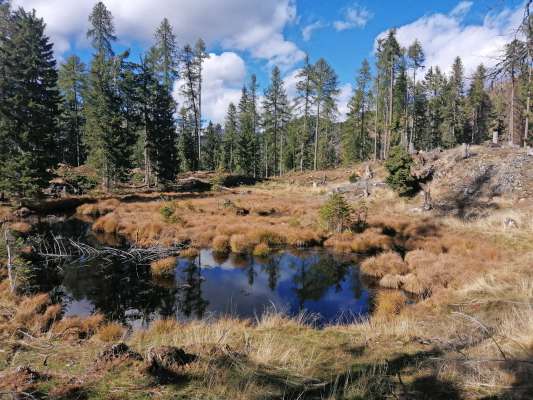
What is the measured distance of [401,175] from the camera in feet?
82.2

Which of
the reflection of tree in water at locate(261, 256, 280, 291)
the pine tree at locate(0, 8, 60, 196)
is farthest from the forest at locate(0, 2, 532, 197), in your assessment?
the reflection of tree in water at locate(261, 256, 280, 291)

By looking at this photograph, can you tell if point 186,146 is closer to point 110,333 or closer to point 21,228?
point 21,228

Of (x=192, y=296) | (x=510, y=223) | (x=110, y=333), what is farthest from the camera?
(x=510, y=223)

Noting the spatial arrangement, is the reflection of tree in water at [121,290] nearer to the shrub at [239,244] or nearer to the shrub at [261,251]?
the shrub at [239,244]

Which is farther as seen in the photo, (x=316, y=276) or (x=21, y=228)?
(x=21, y=228)

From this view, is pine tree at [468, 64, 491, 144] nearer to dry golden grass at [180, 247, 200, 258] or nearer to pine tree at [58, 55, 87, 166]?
dry golden grass at [180, 247, 200, 258]

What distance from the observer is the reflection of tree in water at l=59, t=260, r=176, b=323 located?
9820mm

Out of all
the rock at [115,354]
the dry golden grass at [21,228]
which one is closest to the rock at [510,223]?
the rock at [115,354]

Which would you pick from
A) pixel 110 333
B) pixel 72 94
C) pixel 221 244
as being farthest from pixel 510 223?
pixel 72 94

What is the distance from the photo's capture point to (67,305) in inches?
396

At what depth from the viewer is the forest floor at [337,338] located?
12.6 feet

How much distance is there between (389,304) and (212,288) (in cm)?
607

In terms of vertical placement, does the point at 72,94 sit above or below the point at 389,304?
above

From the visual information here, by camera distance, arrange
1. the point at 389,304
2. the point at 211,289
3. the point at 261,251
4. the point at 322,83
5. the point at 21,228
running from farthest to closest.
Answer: the point at 322,83 < the point at 21,228 < the point at 261,251 < the point at 211,289 < the point at 389,304
